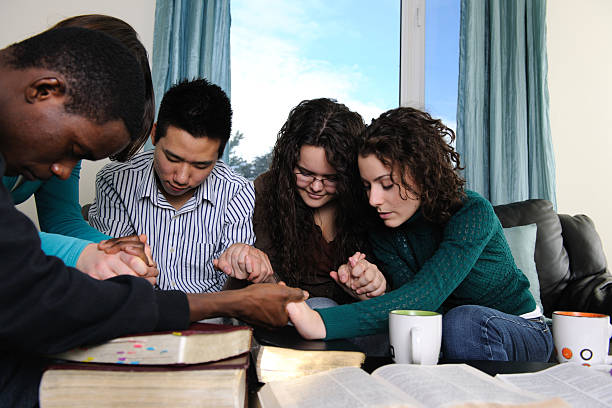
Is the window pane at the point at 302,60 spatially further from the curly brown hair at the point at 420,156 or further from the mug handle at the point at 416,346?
the mug handle at the point at 416,346

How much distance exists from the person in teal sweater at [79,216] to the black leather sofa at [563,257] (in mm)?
1717

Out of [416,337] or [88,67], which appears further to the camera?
[416,337]

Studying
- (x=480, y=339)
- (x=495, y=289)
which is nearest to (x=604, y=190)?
(x=495, y=289)

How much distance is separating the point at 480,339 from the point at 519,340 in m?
0.13

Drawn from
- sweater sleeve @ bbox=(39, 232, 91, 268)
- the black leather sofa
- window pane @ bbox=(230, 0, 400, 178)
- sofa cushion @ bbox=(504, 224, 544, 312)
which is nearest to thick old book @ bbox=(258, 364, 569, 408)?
sweater sleeve @ bbox=(39, 232, 91, 268)

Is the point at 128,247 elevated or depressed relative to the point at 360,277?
elevated

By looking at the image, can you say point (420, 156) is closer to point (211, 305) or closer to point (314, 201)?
point (314, 201)

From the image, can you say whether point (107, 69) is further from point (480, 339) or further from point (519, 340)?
point (519, 340)

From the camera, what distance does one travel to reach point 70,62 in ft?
2.13

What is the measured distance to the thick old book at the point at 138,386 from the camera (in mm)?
531

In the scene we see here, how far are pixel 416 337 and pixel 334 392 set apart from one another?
274 millimetres

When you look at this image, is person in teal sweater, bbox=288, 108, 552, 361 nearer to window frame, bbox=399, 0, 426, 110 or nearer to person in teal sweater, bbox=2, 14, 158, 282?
person in teal sweater, bbox=2, 14, 158, 282

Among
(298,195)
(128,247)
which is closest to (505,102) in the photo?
(298,195)

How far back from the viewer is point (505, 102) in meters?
3.12
